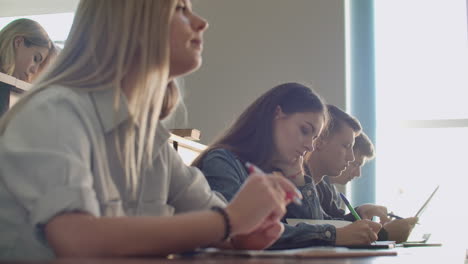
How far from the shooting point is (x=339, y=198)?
3.20 metres

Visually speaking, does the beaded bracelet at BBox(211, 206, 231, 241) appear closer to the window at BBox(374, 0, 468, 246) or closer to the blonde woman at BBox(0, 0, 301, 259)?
the blonde woman at BBox(0, 0, 301, 259)

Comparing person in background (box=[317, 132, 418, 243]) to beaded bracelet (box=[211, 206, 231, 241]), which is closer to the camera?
beaded bracelet (box=[211, 206, 231, 241])

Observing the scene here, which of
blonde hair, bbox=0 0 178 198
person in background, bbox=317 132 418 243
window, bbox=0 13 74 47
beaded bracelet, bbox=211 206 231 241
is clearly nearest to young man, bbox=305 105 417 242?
person in background, bbox=317 132 418 243

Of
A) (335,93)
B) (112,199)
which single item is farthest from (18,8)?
(112,199)

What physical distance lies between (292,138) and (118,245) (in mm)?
1224

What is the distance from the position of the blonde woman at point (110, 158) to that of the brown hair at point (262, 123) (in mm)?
670

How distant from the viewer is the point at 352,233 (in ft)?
5.53

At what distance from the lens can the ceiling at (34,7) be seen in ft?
15.8

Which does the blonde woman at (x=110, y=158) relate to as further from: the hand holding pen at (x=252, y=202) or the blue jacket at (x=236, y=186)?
→ the blue jacket at (x=236, y=186)

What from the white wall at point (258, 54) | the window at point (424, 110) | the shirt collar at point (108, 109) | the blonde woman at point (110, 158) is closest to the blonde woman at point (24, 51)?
the white wall at point (258, 54)

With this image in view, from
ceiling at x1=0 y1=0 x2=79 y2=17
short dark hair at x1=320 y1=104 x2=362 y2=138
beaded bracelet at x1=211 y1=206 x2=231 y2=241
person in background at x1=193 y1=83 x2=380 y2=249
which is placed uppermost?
ceiling at x1=0 y1=0 x2=79 y2=17

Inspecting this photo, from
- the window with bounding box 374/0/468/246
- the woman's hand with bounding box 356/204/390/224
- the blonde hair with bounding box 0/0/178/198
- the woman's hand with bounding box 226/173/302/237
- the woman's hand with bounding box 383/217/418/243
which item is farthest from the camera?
the window with bounding box 374/0/468/246

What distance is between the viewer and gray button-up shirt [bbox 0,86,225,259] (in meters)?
0.77

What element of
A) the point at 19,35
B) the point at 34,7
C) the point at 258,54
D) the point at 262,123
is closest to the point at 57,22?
the point at 34,7
